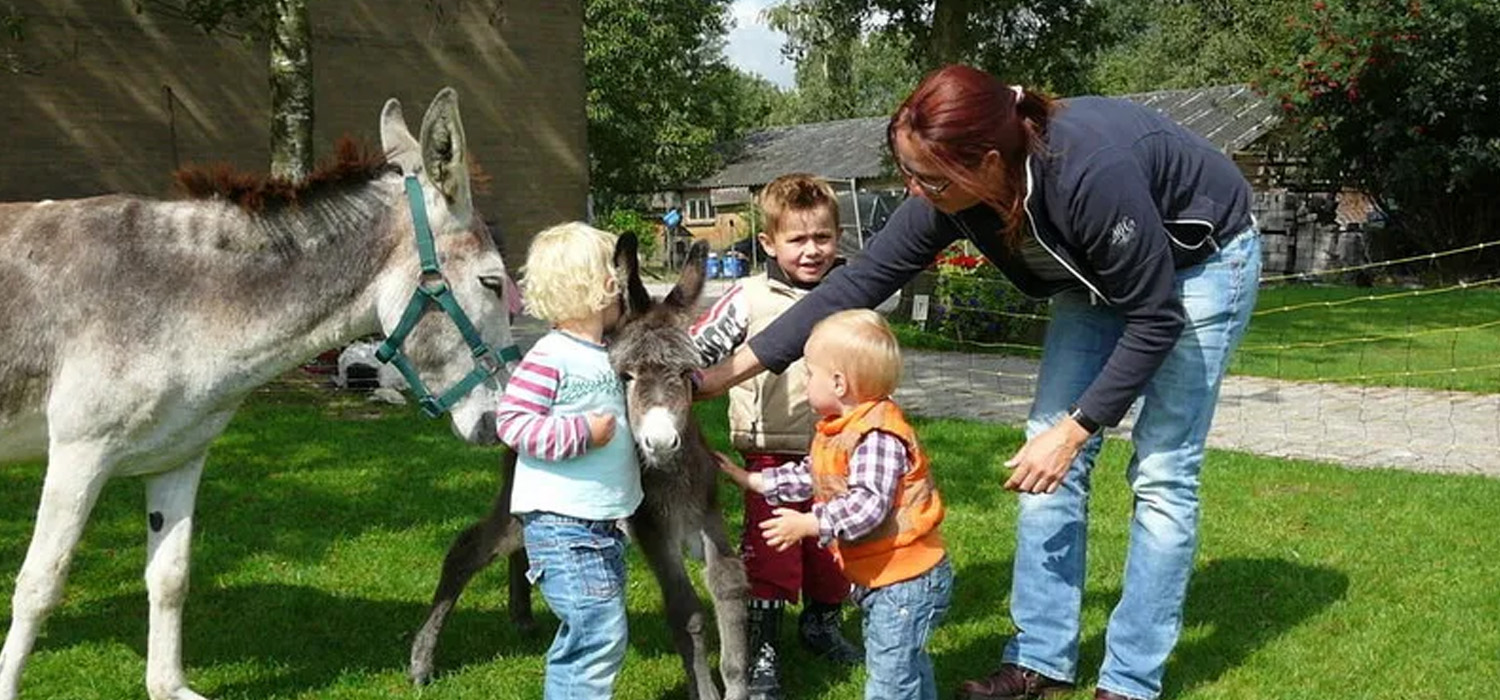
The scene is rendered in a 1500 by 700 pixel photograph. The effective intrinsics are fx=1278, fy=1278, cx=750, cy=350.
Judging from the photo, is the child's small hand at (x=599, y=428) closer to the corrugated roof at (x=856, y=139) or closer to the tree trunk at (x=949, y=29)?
the tree trunk at (x=949, y=29)

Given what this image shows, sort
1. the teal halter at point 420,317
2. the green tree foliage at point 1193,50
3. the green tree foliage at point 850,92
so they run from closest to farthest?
1. the teal halter at point 420,317
2. the green tree foliage at point 850,92
3. the green tree foliage at point 1193,50

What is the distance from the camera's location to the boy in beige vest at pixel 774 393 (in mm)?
4590

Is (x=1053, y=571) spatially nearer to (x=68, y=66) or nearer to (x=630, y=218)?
(x=68, y=66)

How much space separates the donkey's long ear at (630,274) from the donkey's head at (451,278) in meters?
0.45

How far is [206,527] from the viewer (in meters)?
6.92

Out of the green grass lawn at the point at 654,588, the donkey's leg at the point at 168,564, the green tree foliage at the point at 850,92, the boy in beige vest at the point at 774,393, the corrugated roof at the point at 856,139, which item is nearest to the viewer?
the donkey's leg at the point at 168,564

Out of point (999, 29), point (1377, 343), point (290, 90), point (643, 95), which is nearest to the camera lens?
point (290, 90)

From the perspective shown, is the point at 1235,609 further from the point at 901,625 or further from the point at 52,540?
the point at 52,540

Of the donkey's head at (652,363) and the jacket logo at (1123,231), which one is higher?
the jacket logo at (1123,231)

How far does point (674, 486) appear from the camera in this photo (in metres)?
4.05

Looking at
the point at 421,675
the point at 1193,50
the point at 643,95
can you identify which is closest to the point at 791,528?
the point at 421,675

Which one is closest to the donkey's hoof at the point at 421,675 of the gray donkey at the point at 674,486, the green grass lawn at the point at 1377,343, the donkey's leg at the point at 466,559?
the donkey's leg at the point at 466,559

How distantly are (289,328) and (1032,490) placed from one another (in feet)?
7.68

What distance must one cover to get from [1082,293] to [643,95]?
135 feet
